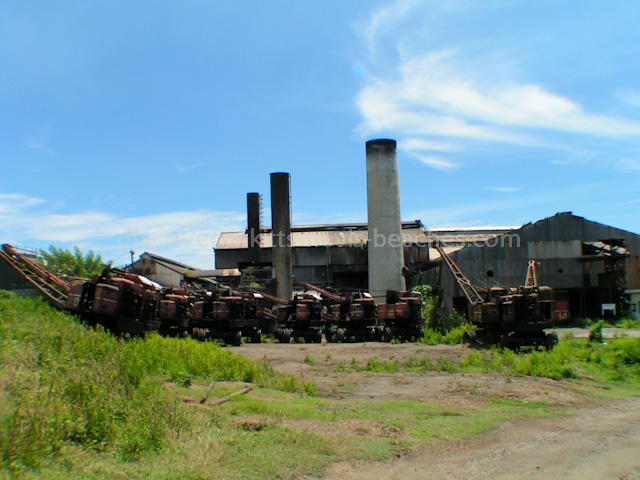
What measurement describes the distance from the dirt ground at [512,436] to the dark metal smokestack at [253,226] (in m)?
34.1

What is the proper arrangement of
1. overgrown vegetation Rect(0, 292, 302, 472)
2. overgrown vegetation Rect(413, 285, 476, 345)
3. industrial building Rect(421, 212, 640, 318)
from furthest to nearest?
1. industrial building Rect(421, 212, 640, 318)
2. overgrown vegetation Rect(413, 285, 476, 345)
3. overgrown vegetation Rect(0, 292, 302, 472)

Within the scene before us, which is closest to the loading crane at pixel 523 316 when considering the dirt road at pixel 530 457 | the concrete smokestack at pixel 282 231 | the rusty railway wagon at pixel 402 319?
the rusty railway wagon at pixel 402 319

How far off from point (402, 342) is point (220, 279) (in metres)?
24.4

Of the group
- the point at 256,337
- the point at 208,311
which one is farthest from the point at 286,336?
the point at 208,311

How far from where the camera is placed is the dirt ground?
682cm

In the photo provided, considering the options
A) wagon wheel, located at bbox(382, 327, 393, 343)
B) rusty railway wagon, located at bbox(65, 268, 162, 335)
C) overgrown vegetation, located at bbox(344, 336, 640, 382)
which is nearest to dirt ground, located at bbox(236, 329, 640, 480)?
overgrown vegetation, located at bbox(344, 336, 640, 382)

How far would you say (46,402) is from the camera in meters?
6.32

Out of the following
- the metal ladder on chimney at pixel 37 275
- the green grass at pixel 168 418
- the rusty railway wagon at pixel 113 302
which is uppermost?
the metal ladder on chimney at pixel 37 275

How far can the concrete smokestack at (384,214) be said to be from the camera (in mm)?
43156

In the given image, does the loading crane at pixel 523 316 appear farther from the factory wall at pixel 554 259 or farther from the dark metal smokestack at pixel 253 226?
the dark metal smokestack at pixel 253 226

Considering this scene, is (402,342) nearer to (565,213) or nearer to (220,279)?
(565,213)

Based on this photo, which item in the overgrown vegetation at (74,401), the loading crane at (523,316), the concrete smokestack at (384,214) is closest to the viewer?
the overgrown vegetation at (74,401)

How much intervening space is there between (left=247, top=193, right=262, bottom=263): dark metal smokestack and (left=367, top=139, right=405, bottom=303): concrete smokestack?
11.6 m

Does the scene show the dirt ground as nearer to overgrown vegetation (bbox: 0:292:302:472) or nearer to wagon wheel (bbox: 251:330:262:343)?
overgrown vegetation (bbox: 0:292:302:472)
